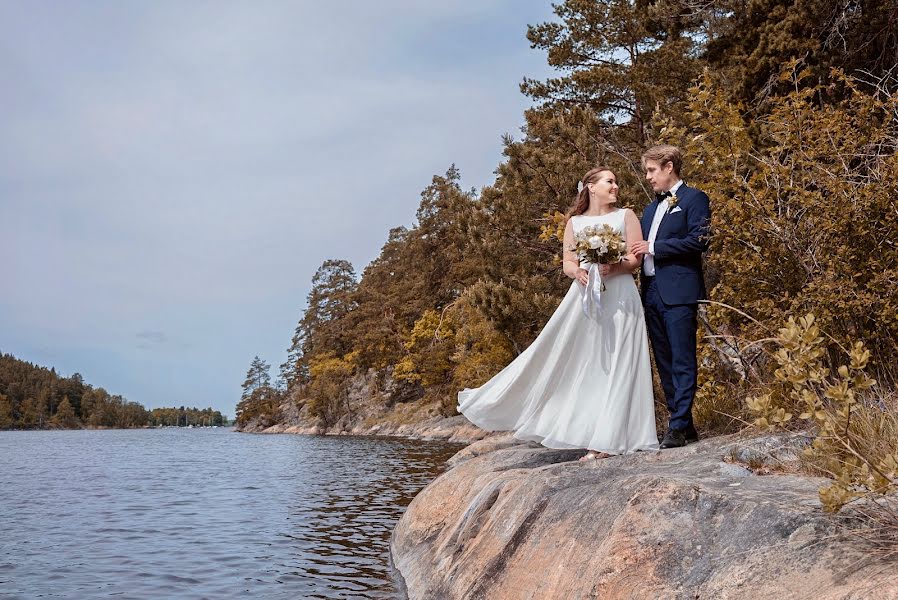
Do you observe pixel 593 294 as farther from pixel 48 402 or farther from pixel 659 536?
pixel 48 402

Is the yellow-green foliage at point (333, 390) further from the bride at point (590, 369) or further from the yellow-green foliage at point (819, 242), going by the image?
the yellow-green foliage at point (819, 242)

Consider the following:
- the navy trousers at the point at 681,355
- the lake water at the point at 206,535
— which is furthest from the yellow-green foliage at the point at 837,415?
the lake water at the point at 206,535

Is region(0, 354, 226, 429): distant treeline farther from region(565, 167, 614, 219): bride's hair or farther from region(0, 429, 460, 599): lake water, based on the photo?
region(565, 167, 614, 219): bride's hair

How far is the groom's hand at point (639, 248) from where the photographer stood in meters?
6.09

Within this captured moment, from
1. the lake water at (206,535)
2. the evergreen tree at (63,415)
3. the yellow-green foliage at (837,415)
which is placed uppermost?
the yellow-green foliage at (837,415)

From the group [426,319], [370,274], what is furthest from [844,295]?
[370,274]

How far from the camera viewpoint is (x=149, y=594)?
706cm

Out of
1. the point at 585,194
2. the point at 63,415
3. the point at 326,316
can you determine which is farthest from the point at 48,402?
the point at 585,194

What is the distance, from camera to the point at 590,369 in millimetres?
6398

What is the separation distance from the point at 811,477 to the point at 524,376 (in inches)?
123

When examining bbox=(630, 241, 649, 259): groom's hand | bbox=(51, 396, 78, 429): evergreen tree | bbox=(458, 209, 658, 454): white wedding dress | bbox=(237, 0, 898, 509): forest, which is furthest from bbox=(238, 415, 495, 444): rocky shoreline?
bbox=(51, 396, 78, 429): evergreen tree

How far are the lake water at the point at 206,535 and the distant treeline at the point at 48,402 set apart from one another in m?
166

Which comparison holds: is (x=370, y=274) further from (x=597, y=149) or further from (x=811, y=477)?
(x=811, y=477)

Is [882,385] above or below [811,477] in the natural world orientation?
above
